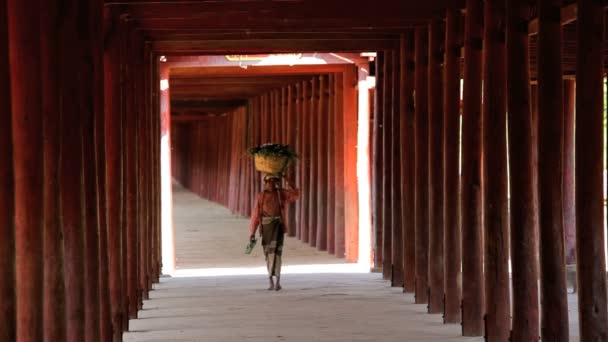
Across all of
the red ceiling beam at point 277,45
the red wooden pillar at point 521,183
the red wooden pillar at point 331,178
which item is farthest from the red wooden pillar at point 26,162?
the red wooden pillar at point 331,178

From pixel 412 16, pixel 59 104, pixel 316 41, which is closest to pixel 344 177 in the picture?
pixel 316 41

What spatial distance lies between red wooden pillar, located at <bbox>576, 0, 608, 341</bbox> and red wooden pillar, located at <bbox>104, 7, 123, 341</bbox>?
192 inches

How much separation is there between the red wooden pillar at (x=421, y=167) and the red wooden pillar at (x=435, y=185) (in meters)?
0.74

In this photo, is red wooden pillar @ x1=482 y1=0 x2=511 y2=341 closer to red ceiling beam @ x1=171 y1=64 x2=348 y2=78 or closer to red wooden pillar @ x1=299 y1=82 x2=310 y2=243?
red ceiling beam @ x1=171 y1=64 x2=348 y2=78

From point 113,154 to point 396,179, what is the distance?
4.96 meters

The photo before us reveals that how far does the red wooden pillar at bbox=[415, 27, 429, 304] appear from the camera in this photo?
14883 millimetres

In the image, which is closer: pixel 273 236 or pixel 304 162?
pixel 273 236

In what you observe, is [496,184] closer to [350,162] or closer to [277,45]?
[277,45]

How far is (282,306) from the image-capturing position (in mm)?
A: 14828

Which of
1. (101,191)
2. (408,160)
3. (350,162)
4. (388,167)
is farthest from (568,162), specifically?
(101,191)

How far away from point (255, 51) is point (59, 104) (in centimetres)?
887

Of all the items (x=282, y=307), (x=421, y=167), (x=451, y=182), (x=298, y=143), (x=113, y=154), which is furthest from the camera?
(x=298, y=143)

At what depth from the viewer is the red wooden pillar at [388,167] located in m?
17.4

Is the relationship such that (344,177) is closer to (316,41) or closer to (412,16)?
(316,41)
